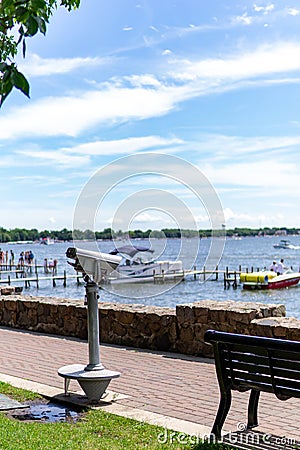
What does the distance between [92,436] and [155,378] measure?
2.47 metres

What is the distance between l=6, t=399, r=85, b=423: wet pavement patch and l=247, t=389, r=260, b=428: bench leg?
1.57m

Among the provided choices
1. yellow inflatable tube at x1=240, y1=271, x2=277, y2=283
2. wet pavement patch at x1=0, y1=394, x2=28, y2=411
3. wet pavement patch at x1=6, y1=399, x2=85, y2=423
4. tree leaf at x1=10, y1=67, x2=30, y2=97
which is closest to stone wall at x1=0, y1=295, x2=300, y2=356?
wet pavement patch at x1=6, y1=399, x2=85, y2=423

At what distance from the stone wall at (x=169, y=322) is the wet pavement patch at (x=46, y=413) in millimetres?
2945

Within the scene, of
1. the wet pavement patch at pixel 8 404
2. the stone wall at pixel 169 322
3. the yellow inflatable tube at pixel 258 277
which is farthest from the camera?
the yellow inflatable tube at pixel 258 277

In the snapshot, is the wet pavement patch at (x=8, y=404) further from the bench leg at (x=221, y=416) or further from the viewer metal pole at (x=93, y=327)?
the bench leg at (x=221, y=416)

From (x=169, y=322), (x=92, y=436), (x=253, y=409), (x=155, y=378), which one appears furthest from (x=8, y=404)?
(x=169, y=322)

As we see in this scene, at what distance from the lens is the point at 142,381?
24.8ft

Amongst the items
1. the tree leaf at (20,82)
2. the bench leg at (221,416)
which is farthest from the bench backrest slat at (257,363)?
the tree leaf at (20,82)

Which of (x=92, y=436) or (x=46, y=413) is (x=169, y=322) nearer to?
(x=46, y=413)

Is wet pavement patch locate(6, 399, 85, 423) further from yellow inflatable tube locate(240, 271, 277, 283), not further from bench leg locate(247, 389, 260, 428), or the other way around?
yellow inflatable tube locate(240, 271, 277, 283)

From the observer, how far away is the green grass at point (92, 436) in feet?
16.2

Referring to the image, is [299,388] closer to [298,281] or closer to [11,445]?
[11,445]

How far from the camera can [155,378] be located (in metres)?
7.70

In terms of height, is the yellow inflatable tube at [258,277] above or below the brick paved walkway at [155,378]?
below
